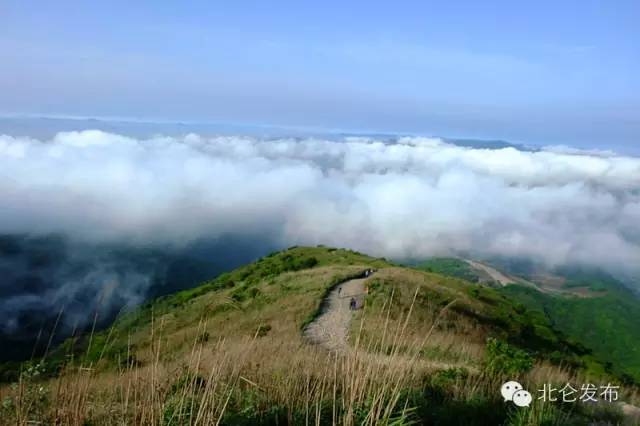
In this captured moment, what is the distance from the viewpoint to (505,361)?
792 centimetres

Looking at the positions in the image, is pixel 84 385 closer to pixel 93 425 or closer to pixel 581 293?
pixel 93 425

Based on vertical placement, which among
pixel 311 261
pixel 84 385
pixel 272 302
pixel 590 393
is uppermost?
pixel 84 385

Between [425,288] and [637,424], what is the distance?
2593 centimetres

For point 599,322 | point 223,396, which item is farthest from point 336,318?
point 599,322

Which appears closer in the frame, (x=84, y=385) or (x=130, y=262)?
(x=84, y=385)

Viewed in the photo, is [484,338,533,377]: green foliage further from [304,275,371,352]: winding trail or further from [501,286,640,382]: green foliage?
[501,286,640,382]: green foliage

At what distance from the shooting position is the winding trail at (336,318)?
1767 centimetres

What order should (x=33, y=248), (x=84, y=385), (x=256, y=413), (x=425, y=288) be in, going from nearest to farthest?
(x=84, y=385) → (x=256, y=413) → (x=425, y=288) → (x=33, y=248)

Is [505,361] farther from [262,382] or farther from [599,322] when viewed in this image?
[599,322]

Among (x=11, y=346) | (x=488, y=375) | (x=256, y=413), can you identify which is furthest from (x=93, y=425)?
(x=11, y=346)

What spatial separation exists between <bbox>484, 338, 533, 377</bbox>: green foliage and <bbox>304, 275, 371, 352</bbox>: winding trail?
6298mm

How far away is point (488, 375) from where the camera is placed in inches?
304

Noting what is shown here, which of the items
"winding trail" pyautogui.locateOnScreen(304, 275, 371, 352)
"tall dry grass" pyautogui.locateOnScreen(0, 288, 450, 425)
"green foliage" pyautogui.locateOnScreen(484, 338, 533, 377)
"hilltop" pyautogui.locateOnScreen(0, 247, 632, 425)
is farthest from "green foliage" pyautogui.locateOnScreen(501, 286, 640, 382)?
"tall dry grass" pyautogui.locateOnScreen(0, 288, 450, 425)

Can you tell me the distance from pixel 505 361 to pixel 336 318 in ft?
50.5
